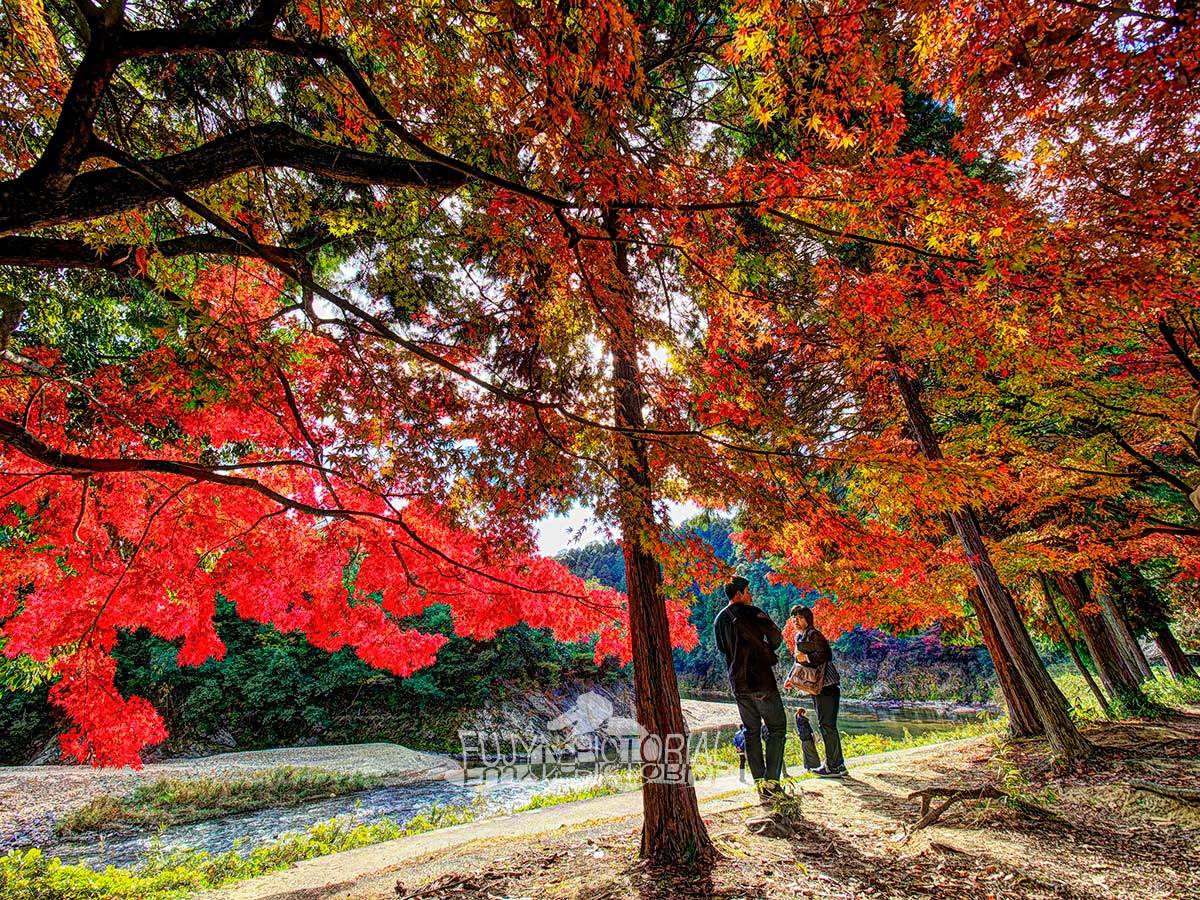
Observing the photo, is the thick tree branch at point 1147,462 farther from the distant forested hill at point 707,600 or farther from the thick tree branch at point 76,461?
the distant forested hill at point 707,600

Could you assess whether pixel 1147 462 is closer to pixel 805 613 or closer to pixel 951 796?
pixel 805 613

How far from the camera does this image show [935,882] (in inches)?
96.3

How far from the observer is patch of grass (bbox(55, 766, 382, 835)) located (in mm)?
6801

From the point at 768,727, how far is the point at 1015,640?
3.46 m

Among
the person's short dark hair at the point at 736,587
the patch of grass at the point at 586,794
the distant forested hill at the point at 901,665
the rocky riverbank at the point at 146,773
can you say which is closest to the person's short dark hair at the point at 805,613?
the person's short dark hair at the point at 736,587

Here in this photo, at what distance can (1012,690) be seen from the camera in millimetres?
5754

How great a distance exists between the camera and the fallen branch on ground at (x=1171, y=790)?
3172 mm

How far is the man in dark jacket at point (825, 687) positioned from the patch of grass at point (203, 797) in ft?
29.0

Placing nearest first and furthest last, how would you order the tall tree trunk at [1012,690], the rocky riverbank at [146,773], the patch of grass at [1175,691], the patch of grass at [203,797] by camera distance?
the tall tree trunk at [1012,690] → the rocky riverbank at [146,773] → the patch of grass at [203,797] → the patch of grass at [1175,691]

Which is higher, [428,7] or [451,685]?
[428,7]

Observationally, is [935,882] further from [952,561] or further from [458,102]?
A: [458,102]

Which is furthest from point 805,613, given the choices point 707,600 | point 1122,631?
point 707,600

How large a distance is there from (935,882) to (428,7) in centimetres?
515

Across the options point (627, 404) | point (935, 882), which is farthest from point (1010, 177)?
point (935, 882)
